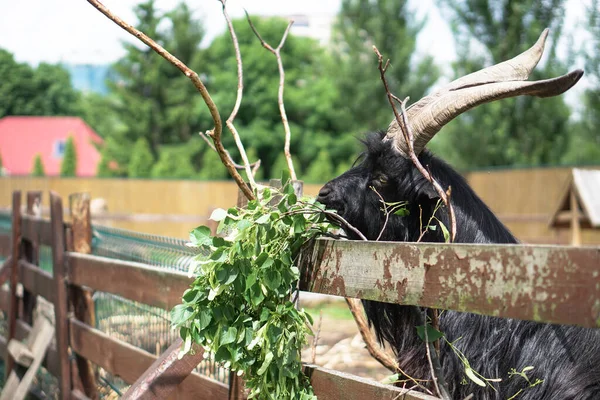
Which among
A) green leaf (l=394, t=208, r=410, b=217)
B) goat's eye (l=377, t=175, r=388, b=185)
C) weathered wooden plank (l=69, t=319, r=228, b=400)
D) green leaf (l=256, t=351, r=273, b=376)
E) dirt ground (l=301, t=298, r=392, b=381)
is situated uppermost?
goat's eye (l=377, t=175, r=388, b=185)

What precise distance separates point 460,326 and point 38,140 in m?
67.6

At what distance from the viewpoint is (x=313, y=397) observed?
2762 mm

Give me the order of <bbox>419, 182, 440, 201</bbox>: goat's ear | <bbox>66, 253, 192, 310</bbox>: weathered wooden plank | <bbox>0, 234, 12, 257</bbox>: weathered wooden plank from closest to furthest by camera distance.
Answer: <bbox>419, 182, 440, 201</bbox>: goat's ear
<bbox>66, 253, 192, 310</bbox>: weathered wooden plank
<bbox>0, 234, 12, 257</bbox>: weathered wooden plank

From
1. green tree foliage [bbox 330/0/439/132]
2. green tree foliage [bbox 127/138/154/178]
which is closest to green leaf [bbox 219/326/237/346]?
green tree foliage [bbox 330/0/439/132]

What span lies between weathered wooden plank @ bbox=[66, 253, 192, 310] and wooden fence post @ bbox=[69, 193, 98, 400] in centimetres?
13

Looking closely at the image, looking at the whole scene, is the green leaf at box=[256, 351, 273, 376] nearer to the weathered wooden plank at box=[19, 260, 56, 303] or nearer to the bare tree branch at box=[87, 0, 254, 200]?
the bare tree branch at box=[87, 0, 254, 200]

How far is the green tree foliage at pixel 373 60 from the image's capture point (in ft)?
117

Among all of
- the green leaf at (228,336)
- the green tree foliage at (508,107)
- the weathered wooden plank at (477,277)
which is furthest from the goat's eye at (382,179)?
the green tree foliage at (508,107)

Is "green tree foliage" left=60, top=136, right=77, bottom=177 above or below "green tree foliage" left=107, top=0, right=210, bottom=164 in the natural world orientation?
below

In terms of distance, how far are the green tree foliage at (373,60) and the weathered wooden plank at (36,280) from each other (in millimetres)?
28887

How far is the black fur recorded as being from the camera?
274cm

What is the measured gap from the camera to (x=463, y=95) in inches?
117

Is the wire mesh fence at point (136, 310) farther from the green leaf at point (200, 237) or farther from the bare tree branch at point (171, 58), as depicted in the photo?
the bare tree branch at point (171, 58)

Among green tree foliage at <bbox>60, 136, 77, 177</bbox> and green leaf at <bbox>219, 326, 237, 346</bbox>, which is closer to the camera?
green leaf at <bbox>219, 326, 237, 346</bbox>
